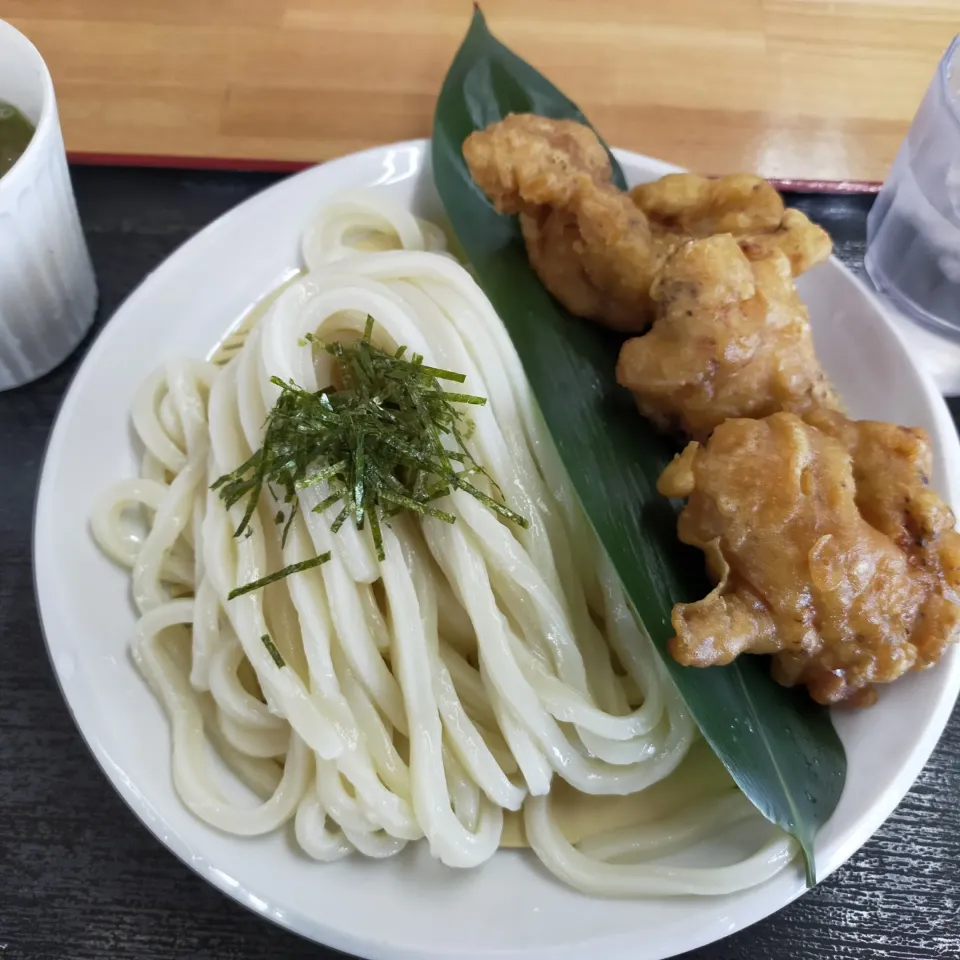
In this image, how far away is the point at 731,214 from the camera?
5.90 ft

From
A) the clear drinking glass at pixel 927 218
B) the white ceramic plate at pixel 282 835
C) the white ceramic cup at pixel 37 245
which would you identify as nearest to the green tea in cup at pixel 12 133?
the white ceramic cup at pixel 37 245

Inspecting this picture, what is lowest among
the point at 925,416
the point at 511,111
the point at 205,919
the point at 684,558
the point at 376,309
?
the point at 205,919

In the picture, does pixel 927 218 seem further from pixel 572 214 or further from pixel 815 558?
pixel 815 558

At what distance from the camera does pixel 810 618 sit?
1.39 meters

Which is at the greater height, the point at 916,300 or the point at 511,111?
the point at 511,111

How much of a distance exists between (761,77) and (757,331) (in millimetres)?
1574

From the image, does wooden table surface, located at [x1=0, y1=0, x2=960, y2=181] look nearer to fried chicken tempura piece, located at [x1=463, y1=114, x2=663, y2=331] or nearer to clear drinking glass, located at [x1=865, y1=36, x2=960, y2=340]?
clear drinking glass, located at [x1=865, y1=36, x2=960, y2=340]

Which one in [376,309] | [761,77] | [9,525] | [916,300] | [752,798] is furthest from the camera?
[761,77]

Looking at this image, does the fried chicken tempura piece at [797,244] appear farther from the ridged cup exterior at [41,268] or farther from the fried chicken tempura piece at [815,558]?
the ridged cup exterior at [41,268]

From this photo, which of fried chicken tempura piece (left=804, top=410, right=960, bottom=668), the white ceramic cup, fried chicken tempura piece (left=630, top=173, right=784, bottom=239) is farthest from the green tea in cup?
fried chicken tempura piece (left=804, top=410, right=960, bottom=668)

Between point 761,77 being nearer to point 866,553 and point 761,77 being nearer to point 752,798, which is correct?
point 866,553

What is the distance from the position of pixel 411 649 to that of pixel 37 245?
3.92ft

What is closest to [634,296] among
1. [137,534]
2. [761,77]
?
[137,534]

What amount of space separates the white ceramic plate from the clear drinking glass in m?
0.46
